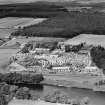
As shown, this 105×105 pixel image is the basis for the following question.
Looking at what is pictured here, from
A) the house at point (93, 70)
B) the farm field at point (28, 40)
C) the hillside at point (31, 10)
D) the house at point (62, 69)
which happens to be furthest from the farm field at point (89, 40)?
the hillside at point (31, 10)

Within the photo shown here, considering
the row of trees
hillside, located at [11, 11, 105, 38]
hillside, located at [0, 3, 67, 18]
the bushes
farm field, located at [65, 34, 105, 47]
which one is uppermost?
hillside, located at [0, 3, 67, 18]

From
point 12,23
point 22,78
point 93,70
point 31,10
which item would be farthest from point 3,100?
point 31,10

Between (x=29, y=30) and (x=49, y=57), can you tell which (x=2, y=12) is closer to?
(x=29, y=30)

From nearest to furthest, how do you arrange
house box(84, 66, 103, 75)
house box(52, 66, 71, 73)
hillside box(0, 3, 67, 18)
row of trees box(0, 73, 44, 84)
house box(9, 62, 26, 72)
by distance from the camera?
row of trees box(0, 73, 44, 84), house box(84, 66, 103, 75), house box(52, 66, 71, 73), house box(9, 62, 26, 72), hillside box(0, 3, 67, 18)

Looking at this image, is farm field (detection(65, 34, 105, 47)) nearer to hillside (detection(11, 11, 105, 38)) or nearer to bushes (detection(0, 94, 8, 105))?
hillside (detection(11, 11, 105, 38))

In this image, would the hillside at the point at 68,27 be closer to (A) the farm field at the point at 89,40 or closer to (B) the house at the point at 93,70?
(A) the farm field at the point at 89,40

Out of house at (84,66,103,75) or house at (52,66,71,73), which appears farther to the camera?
house at (52,66,71,73)

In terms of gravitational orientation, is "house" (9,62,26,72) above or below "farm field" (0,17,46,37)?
below

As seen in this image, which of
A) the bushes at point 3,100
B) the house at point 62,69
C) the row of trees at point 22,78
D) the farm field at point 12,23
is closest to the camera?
the bushes at point 3,100

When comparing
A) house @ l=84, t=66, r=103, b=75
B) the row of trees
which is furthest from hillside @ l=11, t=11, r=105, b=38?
the row of trees

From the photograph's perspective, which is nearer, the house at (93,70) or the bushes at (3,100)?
the bushes at (3,100)

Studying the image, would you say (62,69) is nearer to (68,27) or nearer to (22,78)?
(22,78)

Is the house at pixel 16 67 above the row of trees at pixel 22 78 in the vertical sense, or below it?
above
